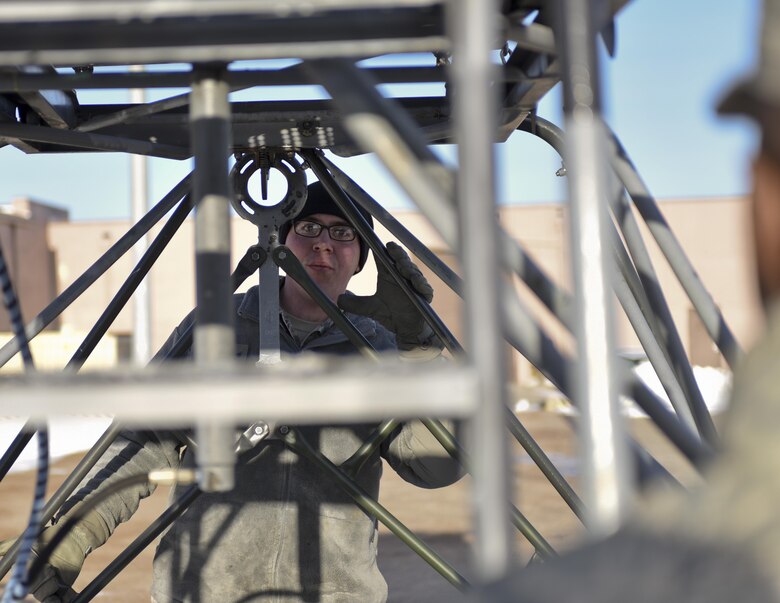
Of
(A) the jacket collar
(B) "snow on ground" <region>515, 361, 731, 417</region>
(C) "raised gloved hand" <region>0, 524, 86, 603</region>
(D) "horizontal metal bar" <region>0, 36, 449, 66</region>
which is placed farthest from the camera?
(B) "snow on ground" <region>515, 361, 731, 417</region>

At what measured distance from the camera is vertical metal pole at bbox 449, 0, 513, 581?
3.58ft

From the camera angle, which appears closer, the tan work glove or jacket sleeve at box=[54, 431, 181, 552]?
the tan work glove

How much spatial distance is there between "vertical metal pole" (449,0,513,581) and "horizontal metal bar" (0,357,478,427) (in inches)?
1.3

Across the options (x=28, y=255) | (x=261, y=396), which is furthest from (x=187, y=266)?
(x=261, y=396)

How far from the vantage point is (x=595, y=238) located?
3.84 feet

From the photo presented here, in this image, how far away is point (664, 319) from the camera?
2.06m

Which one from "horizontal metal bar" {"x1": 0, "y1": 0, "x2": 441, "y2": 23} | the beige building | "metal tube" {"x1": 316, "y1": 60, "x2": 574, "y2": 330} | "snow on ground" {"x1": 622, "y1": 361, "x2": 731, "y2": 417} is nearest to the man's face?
"metal tube" {"x1": 316, "y1": 60, "x2": 574, "y2": 330}

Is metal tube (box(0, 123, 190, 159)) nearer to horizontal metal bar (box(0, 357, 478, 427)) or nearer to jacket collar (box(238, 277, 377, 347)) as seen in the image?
jacket collar (box(238, 277, 377, 347))

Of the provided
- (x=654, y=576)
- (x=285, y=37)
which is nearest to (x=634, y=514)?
(x=654, y=576)

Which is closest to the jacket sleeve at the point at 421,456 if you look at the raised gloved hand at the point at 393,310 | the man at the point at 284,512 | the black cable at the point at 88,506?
the man at the point at 284,512

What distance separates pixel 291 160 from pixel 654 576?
2.26 meters

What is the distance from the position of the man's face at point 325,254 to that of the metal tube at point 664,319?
5.59 feet

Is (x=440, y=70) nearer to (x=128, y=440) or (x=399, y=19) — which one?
(x=399, y=19)

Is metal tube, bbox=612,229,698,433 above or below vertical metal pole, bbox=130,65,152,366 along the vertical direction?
below
